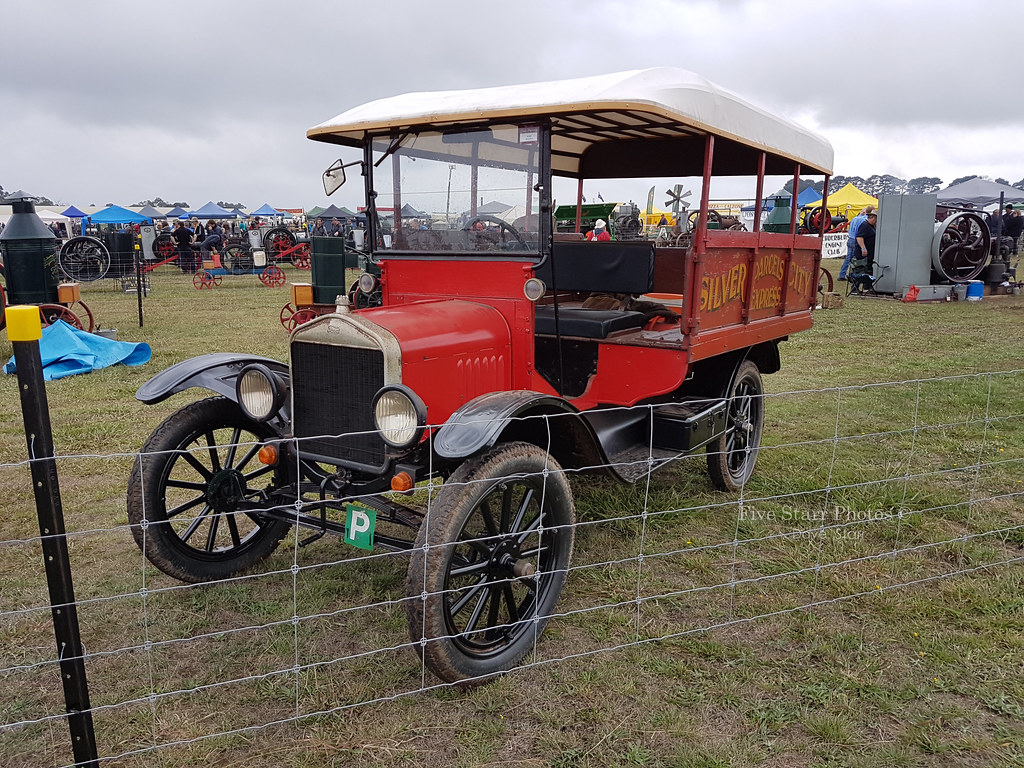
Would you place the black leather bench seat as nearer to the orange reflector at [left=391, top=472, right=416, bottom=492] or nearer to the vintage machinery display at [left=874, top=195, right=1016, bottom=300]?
the orange reflector at [left=391, top=472, right=416, bottom=492]

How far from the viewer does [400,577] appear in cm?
358

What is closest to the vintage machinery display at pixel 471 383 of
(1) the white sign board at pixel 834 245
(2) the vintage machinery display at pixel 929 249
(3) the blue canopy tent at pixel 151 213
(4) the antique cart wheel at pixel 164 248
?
(2) the vintage machinery display at pixel 929 249

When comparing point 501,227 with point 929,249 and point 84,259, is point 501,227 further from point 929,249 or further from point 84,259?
point 84,259

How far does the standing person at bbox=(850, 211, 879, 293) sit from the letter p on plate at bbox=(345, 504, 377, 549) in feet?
48.7

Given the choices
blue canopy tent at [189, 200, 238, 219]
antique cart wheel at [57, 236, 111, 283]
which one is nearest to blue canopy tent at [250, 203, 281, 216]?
blue canopy tent at [189, 200, 238, 219]

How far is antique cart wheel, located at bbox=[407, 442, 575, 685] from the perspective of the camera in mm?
2596

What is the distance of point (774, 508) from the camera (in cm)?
452

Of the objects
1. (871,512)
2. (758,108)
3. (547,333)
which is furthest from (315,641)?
(758,108)

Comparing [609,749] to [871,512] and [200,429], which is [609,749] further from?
[871,512]

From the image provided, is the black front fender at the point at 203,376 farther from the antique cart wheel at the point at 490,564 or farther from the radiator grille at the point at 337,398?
the antique cart wheel at the point at 490,564

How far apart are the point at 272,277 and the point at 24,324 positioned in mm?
17717

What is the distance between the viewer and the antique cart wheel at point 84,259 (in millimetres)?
15789

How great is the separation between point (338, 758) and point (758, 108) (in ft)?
12.6

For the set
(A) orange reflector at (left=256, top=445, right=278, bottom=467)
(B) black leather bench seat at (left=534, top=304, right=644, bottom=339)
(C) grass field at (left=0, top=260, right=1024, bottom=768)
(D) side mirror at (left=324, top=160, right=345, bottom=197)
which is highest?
(D) side mirror at (left=324, top=160, right=345, bottom=197)
